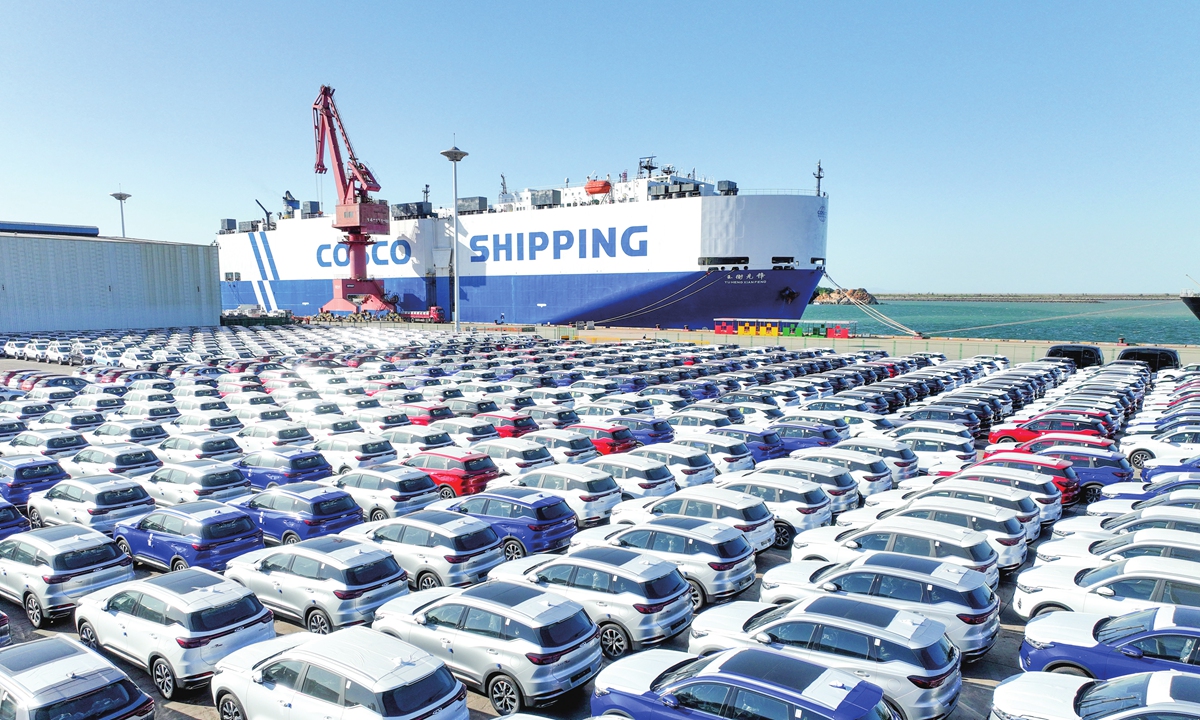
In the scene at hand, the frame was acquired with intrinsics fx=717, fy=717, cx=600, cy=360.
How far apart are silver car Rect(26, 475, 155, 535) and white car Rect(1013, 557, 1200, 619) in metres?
14.7

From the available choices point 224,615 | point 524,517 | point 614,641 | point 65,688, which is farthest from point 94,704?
point 524,517

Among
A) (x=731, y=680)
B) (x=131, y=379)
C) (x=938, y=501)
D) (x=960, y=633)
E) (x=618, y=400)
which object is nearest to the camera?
(x=731, y=680)

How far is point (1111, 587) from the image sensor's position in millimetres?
8844

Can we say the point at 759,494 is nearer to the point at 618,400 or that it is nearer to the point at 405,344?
the point at 618,400

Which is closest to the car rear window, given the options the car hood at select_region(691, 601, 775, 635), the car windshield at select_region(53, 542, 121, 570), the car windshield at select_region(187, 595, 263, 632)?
the car windshield at select_region(53, 542, 121, 570)

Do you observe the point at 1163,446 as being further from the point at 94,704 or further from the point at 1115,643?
the point at 94,704

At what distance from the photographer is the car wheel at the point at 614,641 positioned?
9.09m

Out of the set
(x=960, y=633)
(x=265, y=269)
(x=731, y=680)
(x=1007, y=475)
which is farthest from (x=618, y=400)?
(x=265, y=269)

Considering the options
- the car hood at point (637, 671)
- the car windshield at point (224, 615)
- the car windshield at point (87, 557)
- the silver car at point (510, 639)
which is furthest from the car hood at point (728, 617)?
the car windshield at point (87, 557)

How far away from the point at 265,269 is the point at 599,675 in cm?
10127

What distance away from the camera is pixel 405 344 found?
Result: 161ft

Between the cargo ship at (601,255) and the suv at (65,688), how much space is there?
190 ft

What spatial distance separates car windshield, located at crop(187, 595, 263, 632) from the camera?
827 centimetres

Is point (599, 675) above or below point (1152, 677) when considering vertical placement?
below
